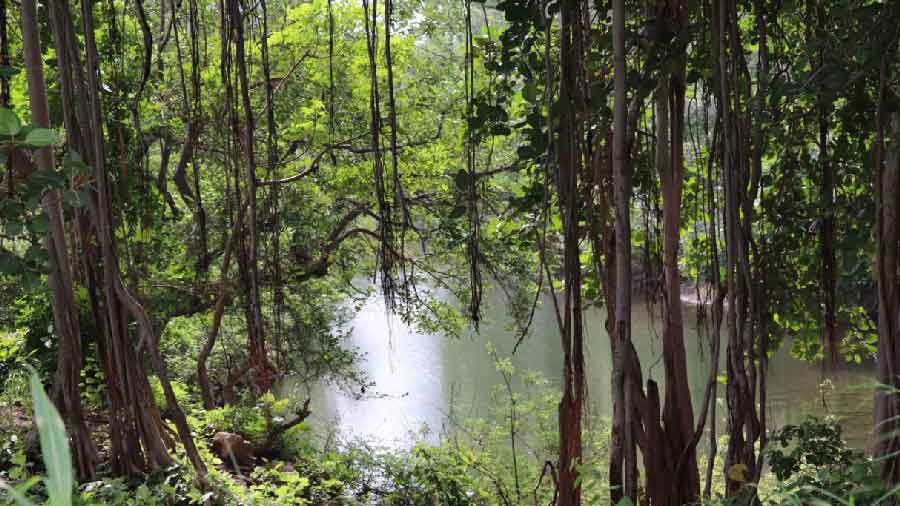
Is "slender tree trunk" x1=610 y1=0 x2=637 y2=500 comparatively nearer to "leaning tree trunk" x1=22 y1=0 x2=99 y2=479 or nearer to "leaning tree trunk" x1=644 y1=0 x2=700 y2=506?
"leaning tree trunk" x1=644 y1=0 x2=700 y2=506

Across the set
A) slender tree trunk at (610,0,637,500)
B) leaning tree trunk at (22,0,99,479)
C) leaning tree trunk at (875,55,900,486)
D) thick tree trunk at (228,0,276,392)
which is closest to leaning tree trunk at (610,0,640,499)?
slender tree trunk at (610,0,637,500)

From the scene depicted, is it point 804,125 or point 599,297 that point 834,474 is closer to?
point 804,125

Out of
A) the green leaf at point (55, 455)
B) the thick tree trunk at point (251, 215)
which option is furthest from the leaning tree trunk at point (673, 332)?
the green leaf at point (55, 455)

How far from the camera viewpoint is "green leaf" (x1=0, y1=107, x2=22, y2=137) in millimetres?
1179

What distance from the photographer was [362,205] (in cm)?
528

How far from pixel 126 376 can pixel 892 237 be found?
5.36ft

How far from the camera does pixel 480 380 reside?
818cm

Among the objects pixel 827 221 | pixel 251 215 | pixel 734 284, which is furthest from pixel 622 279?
pixel 827 221

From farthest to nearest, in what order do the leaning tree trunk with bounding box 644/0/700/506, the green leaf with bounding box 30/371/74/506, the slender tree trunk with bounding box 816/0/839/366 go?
1. the slender tree trunk with bounding box 816/0/839/366
2. the leaning tree trunk with bounding box 644/0/700/506
3. the green leaf with bounding box 30/371/74/506

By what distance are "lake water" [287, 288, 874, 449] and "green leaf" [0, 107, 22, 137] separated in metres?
4.90

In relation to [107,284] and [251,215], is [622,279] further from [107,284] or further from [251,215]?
[107,284]

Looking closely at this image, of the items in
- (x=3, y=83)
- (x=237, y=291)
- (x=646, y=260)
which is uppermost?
(x=3, y=83)

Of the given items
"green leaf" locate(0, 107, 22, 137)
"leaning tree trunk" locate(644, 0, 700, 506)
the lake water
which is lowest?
the lake water

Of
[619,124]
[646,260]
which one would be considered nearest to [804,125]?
[646,260]
